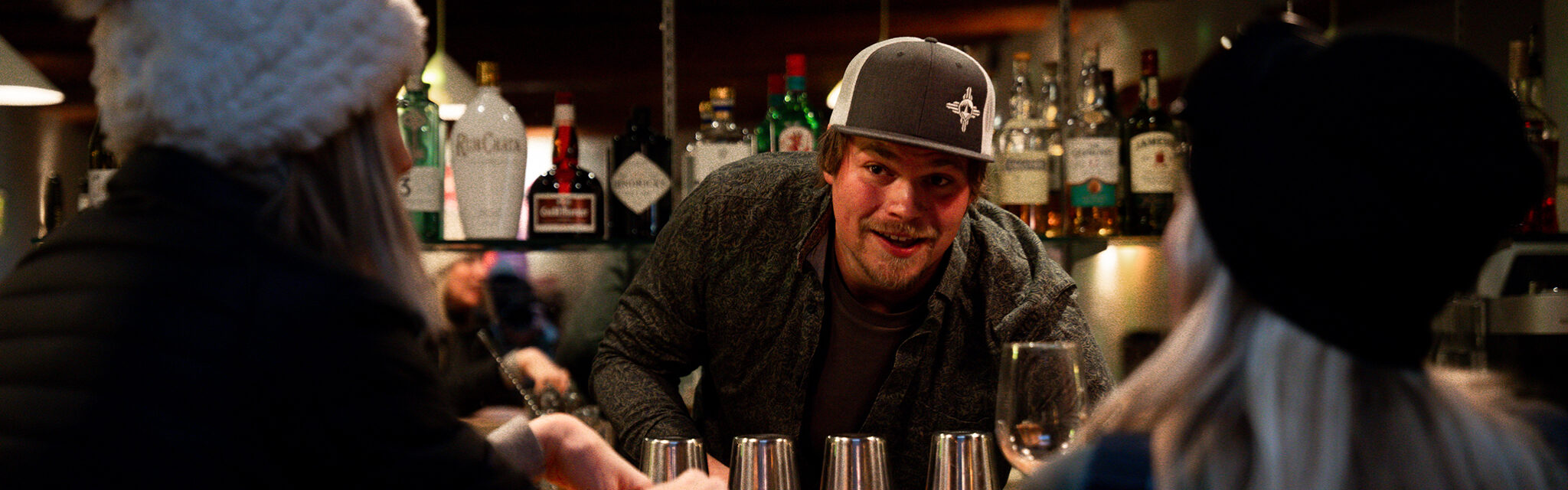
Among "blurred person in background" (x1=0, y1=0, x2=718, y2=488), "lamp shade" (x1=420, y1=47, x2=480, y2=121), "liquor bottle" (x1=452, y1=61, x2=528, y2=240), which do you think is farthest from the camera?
"lamp shade" (x1=420, y1=47, x2=480, y2=121)

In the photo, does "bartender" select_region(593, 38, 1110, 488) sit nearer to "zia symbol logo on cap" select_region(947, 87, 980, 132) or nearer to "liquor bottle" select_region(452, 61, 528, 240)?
"zia symbol logo on cap" select_region(947, 87, 980, 132)

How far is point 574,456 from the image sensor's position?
1319 mm

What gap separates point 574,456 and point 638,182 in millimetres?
964

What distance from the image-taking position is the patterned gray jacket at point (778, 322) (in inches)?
75.6

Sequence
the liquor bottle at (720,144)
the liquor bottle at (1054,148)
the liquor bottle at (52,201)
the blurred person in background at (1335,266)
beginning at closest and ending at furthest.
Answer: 1. the blurred person in background at (1335,266)
2. the liquor bottle at (720,144)
3. the liquor bottle at (1054,148)
4. the liquor bottle at (52,201)

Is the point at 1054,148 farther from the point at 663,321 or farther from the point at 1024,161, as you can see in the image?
the point at 663,321

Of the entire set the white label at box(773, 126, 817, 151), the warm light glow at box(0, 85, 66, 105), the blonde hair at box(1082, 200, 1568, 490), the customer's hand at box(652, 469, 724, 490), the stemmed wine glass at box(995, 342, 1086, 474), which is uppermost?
the warm light glow at box(0, 85, 66, 105)

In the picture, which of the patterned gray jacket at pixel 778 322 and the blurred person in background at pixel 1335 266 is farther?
the patterned gray jacket at pixel 778 322

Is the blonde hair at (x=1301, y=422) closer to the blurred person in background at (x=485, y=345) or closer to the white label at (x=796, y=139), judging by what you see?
the white label at (x=796, y=139)

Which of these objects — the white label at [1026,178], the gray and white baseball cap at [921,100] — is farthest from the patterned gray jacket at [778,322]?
the gray and white baseball cap at [921,100]

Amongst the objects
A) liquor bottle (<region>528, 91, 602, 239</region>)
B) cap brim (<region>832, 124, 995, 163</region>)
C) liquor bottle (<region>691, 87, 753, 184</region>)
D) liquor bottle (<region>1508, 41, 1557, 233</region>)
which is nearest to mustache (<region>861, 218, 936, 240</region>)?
cap brim (<region>832, 124, 995, 163</region>)

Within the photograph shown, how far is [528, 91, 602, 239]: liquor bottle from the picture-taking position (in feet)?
7.05

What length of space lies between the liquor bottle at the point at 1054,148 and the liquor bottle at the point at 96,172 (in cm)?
172

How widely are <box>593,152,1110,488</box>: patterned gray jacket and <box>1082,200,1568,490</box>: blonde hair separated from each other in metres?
1.09
